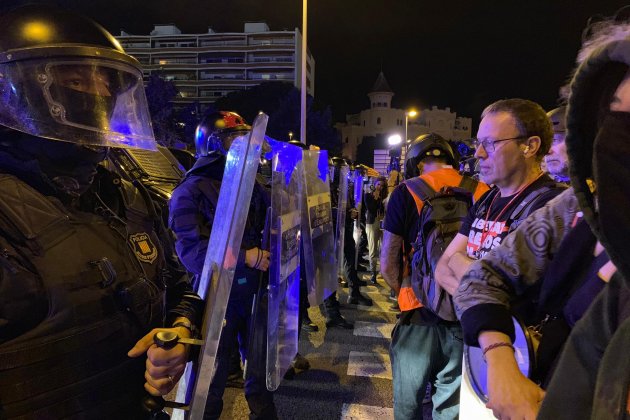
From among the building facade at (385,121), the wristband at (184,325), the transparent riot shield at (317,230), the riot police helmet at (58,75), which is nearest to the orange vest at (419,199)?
the transparent riot shield at (317,230)

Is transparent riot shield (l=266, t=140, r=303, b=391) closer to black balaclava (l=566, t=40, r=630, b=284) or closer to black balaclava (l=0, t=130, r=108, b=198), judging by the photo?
black balaclava (l=0, t=130, r=108, b=198)

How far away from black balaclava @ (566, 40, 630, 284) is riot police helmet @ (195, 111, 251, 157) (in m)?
2.71

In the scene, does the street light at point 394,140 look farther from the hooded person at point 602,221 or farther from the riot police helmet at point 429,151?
the hooded person at point 602,221

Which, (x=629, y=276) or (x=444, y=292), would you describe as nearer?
(x=629, y=276)

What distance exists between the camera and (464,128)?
86062mm

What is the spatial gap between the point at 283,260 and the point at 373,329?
317 cm

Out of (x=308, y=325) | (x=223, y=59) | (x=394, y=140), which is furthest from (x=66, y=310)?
(x=223, y=59)

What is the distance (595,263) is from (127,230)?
58.7 inches

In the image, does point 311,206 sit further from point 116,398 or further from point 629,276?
point 629,276

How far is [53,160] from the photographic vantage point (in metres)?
1.41

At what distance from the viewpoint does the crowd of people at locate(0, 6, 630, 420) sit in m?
0.79

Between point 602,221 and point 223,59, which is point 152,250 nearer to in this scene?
point 602,221

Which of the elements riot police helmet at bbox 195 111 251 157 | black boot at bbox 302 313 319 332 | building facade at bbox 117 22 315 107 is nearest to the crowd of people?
riot police helmet at bbox 195 111 251 157

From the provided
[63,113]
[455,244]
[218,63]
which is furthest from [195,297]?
[218,63]
